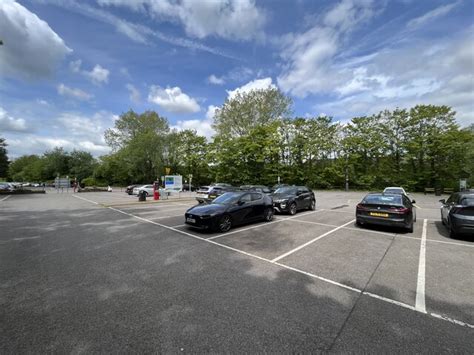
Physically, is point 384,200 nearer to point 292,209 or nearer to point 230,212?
point 292,209

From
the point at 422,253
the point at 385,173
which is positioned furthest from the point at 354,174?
the point at 422,253

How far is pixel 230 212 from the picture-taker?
822 cm

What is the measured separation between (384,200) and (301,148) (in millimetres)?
32198

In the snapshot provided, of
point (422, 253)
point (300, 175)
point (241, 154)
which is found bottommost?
point (422, 253)

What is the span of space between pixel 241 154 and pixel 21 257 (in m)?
35.3

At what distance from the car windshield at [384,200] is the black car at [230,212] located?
3.91 metres

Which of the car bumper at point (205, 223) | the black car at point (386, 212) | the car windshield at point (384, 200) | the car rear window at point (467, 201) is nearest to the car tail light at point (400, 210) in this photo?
the black car at point (386, 212)

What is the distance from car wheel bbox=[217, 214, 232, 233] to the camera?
7.89 m

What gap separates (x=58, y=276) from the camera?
13.7ft

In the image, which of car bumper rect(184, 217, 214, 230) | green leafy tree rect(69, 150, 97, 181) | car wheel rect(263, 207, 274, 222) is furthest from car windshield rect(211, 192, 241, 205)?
green leafy tree rect(69, 150, 97, 181)

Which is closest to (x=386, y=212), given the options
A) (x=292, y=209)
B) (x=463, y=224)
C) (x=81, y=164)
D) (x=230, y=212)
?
(x=463, y=224)

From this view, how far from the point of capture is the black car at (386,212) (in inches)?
301

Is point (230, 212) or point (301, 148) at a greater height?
point (301, 148)

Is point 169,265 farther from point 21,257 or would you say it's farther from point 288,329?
point 21,257
